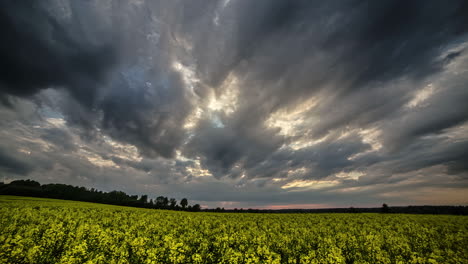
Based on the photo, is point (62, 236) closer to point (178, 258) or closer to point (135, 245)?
point (135, 245)

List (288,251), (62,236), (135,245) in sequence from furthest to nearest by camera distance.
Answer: (62,236) → (288,251) → (135,245)

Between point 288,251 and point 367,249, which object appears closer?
point 288,251

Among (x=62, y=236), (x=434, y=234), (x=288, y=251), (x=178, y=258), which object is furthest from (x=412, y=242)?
(x=62, y=236)

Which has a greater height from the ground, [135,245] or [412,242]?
[135,245]

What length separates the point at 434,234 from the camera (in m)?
26.8

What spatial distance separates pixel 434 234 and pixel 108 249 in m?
40.8

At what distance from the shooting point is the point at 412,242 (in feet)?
71.0

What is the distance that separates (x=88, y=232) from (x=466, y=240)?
142ft

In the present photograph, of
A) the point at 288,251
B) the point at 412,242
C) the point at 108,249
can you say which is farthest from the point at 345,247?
the point at 108,249

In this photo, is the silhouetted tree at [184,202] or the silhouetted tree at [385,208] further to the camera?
the silhouetted tree at [184,202]

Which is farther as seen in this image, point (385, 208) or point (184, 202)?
point (184, 202)

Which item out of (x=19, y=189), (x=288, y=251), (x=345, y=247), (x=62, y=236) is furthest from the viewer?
(x=19, y=189)

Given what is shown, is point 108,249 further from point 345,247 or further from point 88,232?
point 345,247

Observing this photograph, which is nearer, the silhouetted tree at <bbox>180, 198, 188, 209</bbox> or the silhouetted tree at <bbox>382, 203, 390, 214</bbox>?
the silhouetted tree at <bbox>382, 203, 390, 214</bbox>
